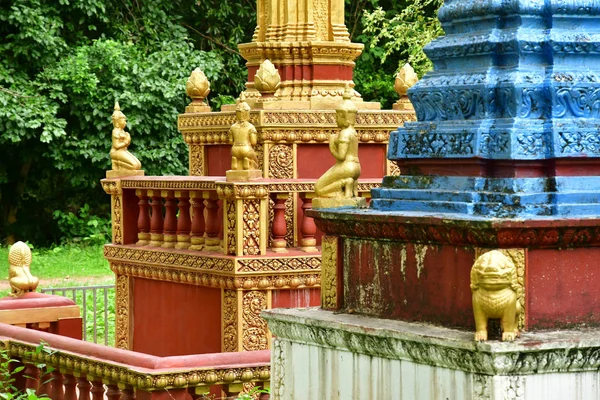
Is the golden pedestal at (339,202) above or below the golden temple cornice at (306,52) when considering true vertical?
below

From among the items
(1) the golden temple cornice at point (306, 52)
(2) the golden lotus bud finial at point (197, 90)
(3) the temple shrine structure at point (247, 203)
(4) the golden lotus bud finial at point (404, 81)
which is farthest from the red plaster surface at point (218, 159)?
(4) the golden lotus bud finial at point (404, 81)

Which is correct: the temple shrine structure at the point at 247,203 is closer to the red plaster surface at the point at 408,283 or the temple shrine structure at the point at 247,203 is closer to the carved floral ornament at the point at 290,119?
the carved floral ornament at the point at 290,119

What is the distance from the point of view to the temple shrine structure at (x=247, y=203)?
9242 millimetres

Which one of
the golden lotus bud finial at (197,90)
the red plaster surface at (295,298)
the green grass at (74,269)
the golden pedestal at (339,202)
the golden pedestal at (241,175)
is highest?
the golden lotus bud finial at (197,90)

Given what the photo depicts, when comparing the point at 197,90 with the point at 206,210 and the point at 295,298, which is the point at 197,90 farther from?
the point at 295,298

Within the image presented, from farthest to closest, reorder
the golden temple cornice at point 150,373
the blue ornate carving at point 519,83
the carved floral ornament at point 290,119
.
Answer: the carved floral ornament at point 290,119
the golden temple cornice at point 150,373
the blue ornate carving at point 519,83

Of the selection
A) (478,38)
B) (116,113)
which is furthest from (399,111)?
(478,38)

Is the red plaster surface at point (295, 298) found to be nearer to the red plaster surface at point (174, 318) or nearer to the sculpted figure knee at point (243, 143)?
the red plaster surface at point (174, 318)

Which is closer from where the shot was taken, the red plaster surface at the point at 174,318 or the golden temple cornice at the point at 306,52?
the red plaster surface at the point at 174,318

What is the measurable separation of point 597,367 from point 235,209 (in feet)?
15.1

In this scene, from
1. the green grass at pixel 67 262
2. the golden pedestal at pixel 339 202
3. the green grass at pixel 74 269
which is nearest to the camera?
the golden pedestal at pixel 339 202

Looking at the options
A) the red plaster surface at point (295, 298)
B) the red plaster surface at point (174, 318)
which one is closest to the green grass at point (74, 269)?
the red plaster surface at point (174, 318)

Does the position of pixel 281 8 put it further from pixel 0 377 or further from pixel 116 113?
pixel 0 377

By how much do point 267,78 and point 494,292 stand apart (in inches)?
236
